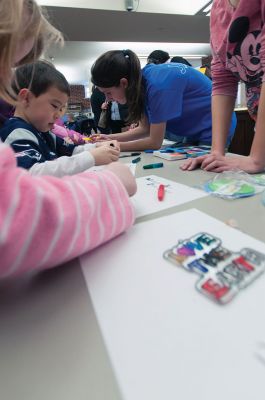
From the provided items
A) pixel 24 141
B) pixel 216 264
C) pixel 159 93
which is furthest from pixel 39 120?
pixel 216 264

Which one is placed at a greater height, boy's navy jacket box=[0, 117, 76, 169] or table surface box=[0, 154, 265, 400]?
boy's navy jacket box=[0, 117, 76, 169]

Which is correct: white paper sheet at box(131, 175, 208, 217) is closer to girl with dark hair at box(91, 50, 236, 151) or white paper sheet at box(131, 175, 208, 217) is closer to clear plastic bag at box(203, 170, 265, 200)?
clear plastic bag at box(203, 170, 265, 200)

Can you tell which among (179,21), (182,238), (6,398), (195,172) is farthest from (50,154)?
(179,21)

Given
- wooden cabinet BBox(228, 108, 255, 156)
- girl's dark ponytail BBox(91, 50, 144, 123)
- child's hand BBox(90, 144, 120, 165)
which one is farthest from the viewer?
wooden cabinet BBox(228, 108, 255, 156)

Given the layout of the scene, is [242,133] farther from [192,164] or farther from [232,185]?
[232,185]

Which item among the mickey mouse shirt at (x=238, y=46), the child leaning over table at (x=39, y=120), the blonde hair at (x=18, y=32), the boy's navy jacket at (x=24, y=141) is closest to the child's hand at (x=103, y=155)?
the child leaning over table at (x=39, y=120)

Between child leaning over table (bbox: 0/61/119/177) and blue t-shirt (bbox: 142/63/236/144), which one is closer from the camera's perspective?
child leaning over table (bbox: 0/61/119/177)

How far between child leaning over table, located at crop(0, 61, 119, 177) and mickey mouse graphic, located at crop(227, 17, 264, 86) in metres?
0.41

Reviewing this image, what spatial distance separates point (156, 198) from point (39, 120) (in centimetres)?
45

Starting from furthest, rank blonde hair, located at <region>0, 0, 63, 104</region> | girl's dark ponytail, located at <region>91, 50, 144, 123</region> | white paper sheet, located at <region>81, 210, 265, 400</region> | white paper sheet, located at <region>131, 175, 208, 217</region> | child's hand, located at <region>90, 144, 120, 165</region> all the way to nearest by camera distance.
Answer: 1. girl's dark ponytail, located at <region>91, 50, 144, 123</region>
2. child's hand, located at <region>90, 144, 120, 165</region>
3. white paper sheet, located at <region>131, 175, 208, 217</region>
4. blonde hair, located at <region>0, 0, 63, 104</region>
5. white paper sheet, located at <region>81, 210, 265, 400</region>

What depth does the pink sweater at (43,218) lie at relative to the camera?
0.68 feet

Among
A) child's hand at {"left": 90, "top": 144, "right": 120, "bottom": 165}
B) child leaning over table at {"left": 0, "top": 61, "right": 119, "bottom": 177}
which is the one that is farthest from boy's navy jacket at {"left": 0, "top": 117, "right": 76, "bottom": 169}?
A: child's hand at {"left": 90, "top": 144, "right": 120, "bottom": 165}

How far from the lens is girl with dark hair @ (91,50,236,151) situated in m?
1.00

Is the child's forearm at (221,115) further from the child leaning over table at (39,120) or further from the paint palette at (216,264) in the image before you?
the paint palette at (216,264)
